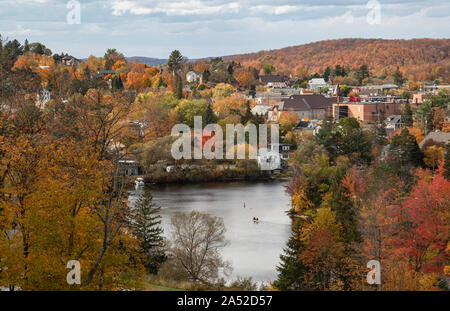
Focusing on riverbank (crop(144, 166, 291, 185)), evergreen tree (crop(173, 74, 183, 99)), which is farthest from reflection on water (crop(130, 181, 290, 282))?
evergreen tree (crop(173, 74, 183, 99))

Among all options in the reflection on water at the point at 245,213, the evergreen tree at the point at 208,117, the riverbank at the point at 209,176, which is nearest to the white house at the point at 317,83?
the evergreen tree at the point at 208,117

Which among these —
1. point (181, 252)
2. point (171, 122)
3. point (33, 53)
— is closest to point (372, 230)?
point (181, 252)

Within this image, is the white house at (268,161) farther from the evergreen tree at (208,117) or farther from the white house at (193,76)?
the white house at (193,76)

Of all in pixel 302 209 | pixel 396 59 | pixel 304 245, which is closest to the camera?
pixel 304 245

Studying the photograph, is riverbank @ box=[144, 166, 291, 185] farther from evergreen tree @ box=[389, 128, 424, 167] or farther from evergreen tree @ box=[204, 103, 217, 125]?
evergreen tree @ box=[204, 103, 217, 125]

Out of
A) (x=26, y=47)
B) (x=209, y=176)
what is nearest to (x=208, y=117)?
(x=209, y=176)

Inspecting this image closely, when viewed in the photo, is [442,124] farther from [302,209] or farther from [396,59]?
[396,59]
